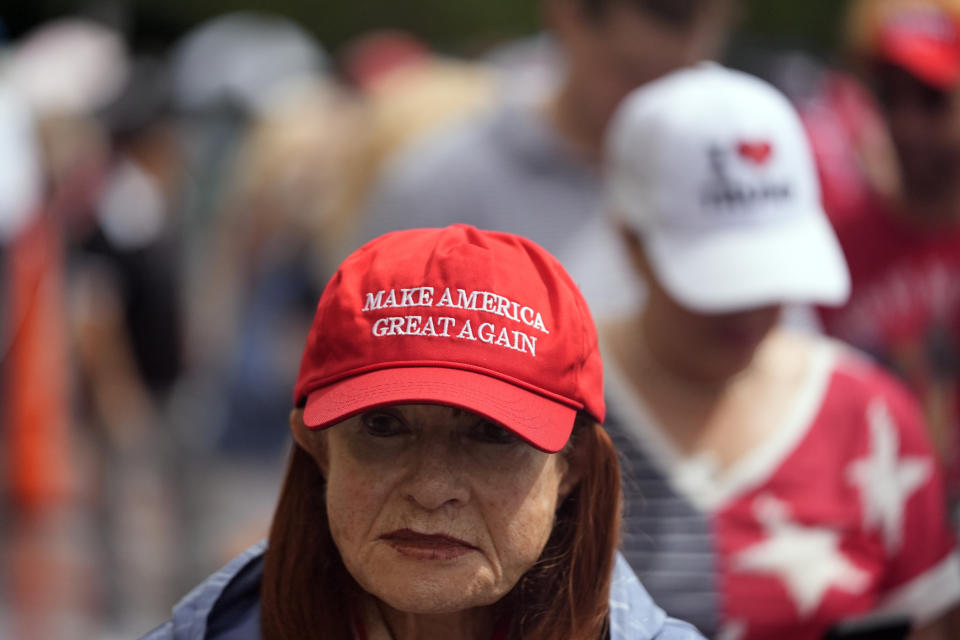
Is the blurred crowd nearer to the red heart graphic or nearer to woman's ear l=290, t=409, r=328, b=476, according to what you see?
the red heart graphic

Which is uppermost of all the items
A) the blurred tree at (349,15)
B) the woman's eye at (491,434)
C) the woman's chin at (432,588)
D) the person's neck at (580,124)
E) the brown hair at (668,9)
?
the brown hair at (668,9)

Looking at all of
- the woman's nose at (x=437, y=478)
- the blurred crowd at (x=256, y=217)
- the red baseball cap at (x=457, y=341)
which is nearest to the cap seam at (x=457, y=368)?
the red baseball cap at (x=457, y=341)

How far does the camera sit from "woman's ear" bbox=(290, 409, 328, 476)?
2.17 m

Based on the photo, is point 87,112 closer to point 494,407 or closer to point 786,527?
point 786,527

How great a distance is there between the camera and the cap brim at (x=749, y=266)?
2971 mm

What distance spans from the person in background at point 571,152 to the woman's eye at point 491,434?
5.64 feet

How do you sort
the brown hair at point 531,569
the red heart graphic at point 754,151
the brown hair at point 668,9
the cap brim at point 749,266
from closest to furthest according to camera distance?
1. the brown hair at point 531,569
2. the cap brim at point 749,266
3. the red heart graphic at point 754,151
4. the brown hair at point 668,9

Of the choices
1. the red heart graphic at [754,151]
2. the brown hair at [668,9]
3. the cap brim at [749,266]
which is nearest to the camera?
Result: the cap brim at [749,266]

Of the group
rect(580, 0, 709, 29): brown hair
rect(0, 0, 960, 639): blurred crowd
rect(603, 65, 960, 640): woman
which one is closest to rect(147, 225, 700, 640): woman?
rect(603, 65, 960, 640): woman

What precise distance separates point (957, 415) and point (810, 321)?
0.55 meters

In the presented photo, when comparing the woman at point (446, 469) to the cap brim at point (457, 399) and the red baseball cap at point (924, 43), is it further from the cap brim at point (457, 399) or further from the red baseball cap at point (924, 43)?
the red baseball cap at point (924, 43)

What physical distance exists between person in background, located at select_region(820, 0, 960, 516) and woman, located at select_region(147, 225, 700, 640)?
7.11 feet

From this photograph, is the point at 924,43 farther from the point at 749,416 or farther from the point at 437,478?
the point at 437,478

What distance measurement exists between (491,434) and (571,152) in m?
2.01
